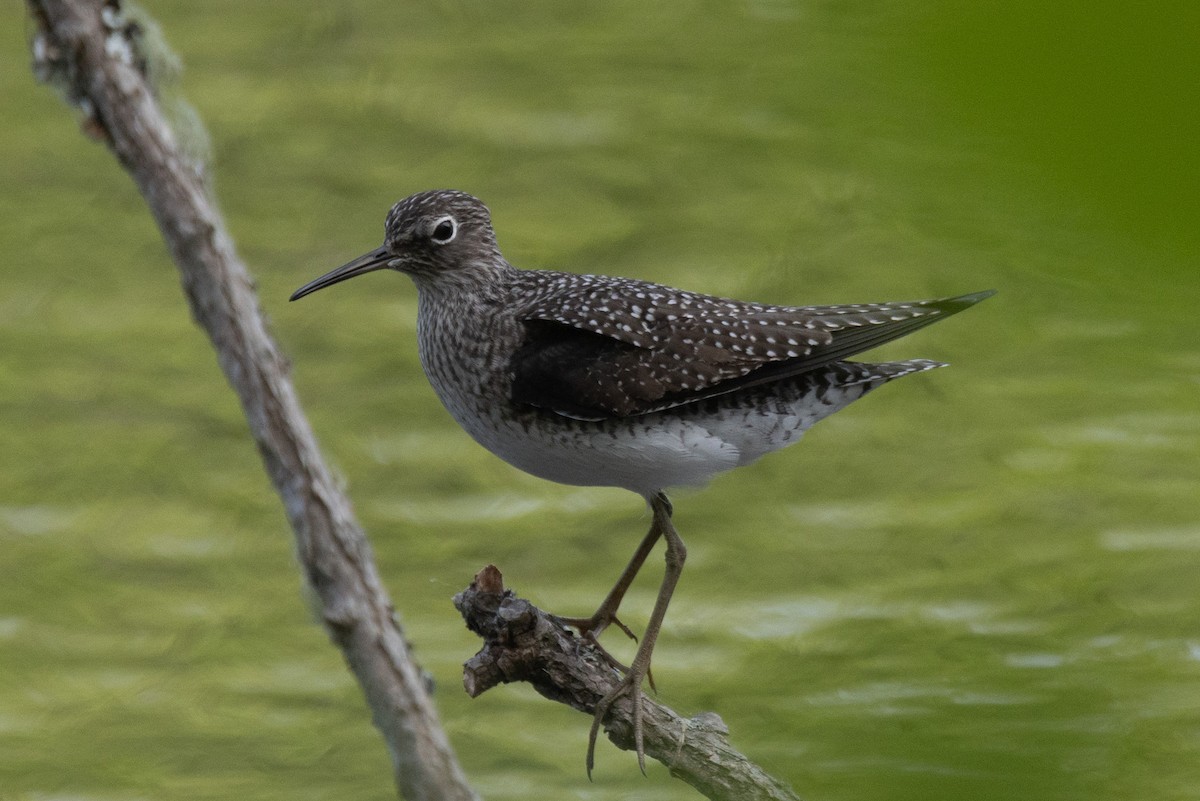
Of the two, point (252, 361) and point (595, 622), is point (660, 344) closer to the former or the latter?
point (595, 622)

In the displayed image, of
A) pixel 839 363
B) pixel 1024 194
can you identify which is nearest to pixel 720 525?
pixel 839 363

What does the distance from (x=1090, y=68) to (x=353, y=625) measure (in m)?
1.85

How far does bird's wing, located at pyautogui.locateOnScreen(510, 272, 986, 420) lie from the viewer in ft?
18.0

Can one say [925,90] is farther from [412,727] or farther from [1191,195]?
[412,727]

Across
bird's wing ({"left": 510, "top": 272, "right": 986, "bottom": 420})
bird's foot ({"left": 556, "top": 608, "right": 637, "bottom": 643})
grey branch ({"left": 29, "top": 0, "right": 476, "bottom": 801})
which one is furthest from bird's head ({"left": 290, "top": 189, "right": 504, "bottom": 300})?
grey branch ({"left": 29, "top": 0, "right": 476, "bottom": 801})

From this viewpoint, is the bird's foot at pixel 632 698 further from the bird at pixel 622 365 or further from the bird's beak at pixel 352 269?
the bird's beak at pixel 352 269

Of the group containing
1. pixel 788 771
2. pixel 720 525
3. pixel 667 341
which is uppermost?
pixel 720 525

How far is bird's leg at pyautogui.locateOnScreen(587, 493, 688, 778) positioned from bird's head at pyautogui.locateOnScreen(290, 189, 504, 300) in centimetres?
136

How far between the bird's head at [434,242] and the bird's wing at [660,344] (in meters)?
0.40

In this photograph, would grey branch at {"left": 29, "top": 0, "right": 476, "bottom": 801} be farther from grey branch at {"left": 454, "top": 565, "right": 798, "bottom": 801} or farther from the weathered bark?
grey branch at {"left": 454, "top": 565, "right": 798, "bottom": 801}

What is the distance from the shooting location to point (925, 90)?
921 millimetres

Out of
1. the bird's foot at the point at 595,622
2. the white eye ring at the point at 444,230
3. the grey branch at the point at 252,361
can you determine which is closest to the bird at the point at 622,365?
the white eye ring at the point at 444,230

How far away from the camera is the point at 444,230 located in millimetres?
5961

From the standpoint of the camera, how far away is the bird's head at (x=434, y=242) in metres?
5.92
